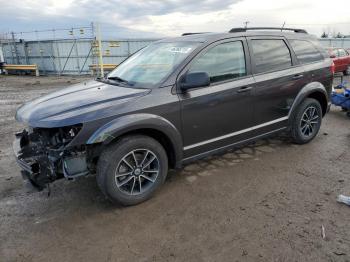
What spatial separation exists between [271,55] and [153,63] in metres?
1.81

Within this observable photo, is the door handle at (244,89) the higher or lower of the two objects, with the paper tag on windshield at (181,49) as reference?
lower

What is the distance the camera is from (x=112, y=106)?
10.4 ft

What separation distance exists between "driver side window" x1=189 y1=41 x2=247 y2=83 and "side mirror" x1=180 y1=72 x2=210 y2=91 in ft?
0.76

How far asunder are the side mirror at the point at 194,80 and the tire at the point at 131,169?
740 mm

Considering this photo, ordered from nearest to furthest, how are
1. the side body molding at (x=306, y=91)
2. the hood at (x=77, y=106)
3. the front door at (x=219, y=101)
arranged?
the hood at (x=77, y=106) → the front door at (x=219, y=101) → the side body molding at (x=306, y=91)

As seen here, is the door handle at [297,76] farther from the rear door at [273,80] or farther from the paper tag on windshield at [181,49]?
the paper tag on windshield at [181,49]

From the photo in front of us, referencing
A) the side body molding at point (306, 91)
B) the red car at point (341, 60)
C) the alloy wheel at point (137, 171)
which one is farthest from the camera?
the red car at point (341, 60)

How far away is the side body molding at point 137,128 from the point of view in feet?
9.98

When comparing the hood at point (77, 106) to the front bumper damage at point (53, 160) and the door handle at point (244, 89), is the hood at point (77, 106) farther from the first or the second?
the door handle at point (244, 89)

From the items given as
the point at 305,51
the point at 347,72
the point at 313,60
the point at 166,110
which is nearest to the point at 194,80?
the point at 166,110

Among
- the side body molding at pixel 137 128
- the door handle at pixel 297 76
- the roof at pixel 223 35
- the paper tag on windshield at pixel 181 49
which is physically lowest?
the side body molding at pixel 137 128

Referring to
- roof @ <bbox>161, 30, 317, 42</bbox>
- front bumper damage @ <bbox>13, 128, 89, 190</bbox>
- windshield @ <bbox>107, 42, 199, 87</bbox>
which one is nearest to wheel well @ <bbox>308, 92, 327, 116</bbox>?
roof @ <bbox>161, 30, 317, 42</bbox>

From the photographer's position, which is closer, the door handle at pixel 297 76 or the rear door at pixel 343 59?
the door handle at pixel 297 76

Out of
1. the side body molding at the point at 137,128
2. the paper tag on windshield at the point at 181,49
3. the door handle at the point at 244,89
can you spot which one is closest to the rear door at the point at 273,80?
the door handle at the point at 244,89
